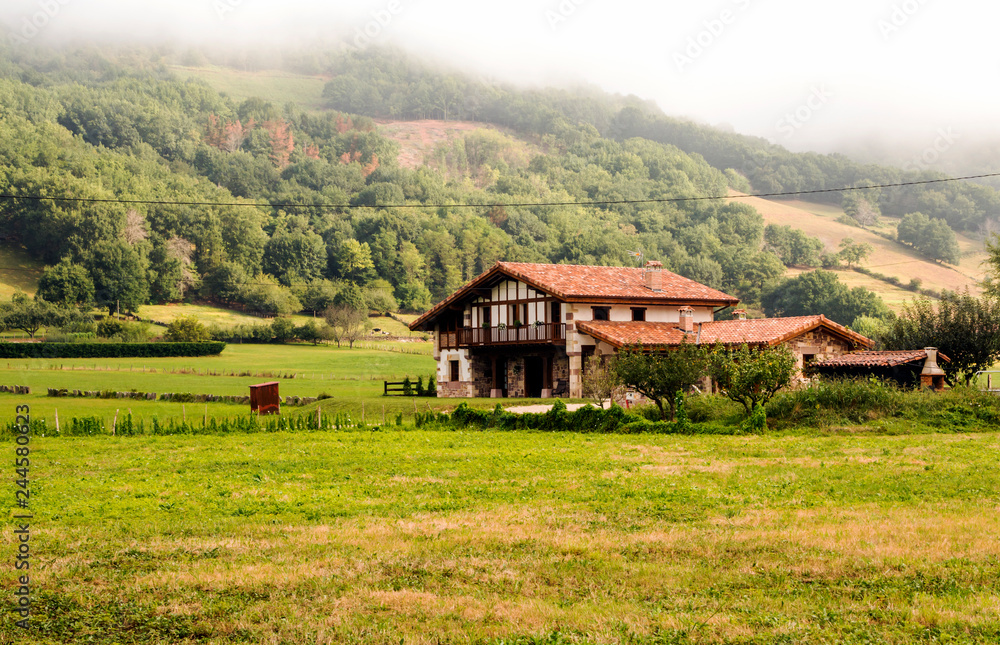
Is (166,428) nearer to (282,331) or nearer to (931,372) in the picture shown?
(931,372)

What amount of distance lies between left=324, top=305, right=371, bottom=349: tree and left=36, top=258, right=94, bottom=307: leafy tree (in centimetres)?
2848

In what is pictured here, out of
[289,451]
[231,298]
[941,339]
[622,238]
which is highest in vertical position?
[622,238]

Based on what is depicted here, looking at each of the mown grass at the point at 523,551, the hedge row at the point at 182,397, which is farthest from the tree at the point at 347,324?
the mown grass at the point at 523,551

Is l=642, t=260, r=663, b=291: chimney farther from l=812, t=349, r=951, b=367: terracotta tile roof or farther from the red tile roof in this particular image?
l=812, t=349, r=951, b=367: terracotta tile roof

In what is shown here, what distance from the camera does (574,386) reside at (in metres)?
43.8

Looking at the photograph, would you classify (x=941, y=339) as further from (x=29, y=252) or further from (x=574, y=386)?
(x=29, y=252)

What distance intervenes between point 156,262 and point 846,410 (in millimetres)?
108500

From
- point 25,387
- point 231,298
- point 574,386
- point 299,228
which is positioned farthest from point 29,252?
point 574,386

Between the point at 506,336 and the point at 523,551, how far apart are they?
1438 inches

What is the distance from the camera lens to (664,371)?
2870cm

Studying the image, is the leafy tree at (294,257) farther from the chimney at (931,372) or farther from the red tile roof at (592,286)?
the chimney at (931,372)

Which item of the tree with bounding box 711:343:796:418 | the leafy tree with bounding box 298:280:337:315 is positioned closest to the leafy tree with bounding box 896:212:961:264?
the leafy tree with bounding box 298:280:337:315

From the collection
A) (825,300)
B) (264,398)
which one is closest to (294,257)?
(825,300)

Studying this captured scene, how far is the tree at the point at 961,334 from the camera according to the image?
40344 mm
